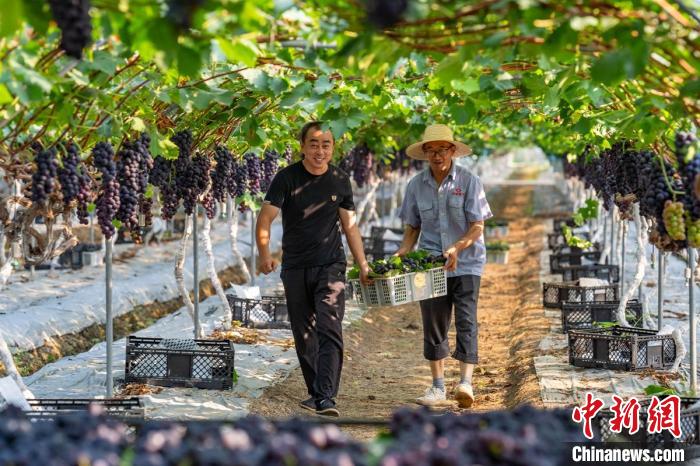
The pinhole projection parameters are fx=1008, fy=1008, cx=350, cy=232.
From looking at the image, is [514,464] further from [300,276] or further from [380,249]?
[380,249]

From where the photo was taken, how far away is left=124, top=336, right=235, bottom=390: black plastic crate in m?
7.45

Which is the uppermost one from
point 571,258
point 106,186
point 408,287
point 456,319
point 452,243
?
point 106,186

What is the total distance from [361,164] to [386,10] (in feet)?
43.1

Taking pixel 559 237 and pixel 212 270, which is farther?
pixel 559 237

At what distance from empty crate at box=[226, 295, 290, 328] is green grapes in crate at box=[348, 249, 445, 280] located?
12.3 ft

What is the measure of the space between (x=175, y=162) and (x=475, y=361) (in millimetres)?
2653

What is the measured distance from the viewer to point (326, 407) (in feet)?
22.1

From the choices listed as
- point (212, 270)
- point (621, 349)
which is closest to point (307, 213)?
point (621, 349)

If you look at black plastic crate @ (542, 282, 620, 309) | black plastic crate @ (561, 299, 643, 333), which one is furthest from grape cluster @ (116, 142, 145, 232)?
black plastic crate @ (542, 282, 620, 309)

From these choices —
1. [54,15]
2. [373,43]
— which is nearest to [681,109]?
[373,43]

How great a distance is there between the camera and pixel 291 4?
13.3ft

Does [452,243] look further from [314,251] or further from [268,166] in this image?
[268,166]

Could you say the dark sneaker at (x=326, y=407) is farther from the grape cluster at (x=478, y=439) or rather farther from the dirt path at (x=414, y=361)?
the grape cluster at (x=478, y=439)

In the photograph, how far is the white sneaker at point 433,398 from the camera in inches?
282
